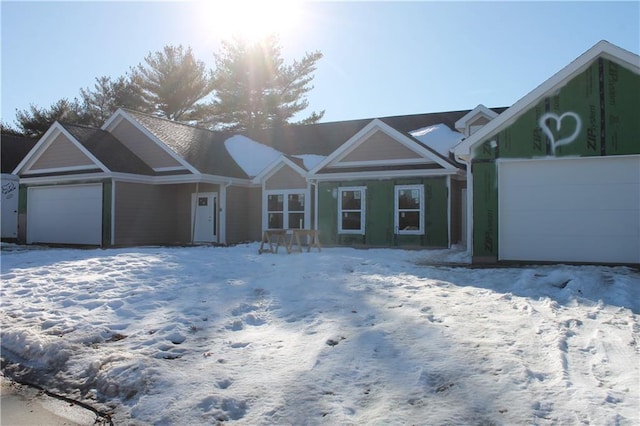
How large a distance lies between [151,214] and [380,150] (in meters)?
9.18

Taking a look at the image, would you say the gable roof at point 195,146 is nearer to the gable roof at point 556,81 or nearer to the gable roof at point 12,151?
the gable roof at point 12,151

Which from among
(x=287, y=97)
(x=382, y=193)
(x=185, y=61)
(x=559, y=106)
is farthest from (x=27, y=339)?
(x=185, y=61)

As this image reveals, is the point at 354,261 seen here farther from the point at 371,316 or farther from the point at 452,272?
the point at 371,316

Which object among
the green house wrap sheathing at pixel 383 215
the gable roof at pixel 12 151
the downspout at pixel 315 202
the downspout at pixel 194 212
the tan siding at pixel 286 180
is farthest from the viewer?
the gable roof at pixel 12 151

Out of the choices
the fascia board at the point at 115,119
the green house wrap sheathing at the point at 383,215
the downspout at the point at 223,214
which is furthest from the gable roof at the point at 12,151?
the green house wrap sheathing at the point at 383,215

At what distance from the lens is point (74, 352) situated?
5.75 m

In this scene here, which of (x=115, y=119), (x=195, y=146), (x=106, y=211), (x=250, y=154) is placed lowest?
(x=106, y=211)

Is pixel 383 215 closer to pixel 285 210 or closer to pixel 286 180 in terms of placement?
pixel 285 210

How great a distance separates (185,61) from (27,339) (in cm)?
3858

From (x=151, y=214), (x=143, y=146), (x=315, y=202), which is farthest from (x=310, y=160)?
(x=143, y=146)

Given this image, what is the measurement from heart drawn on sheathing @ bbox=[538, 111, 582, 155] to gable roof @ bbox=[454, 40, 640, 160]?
0.43 meters

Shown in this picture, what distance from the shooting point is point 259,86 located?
127 feet

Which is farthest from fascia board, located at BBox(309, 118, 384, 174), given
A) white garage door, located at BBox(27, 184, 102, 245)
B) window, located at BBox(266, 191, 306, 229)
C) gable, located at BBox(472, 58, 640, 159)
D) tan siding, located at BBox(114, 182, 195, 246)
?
white garage door, located at BBox(27, 184, 102, 245)

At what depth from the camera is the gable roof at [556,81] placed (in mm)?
10648
